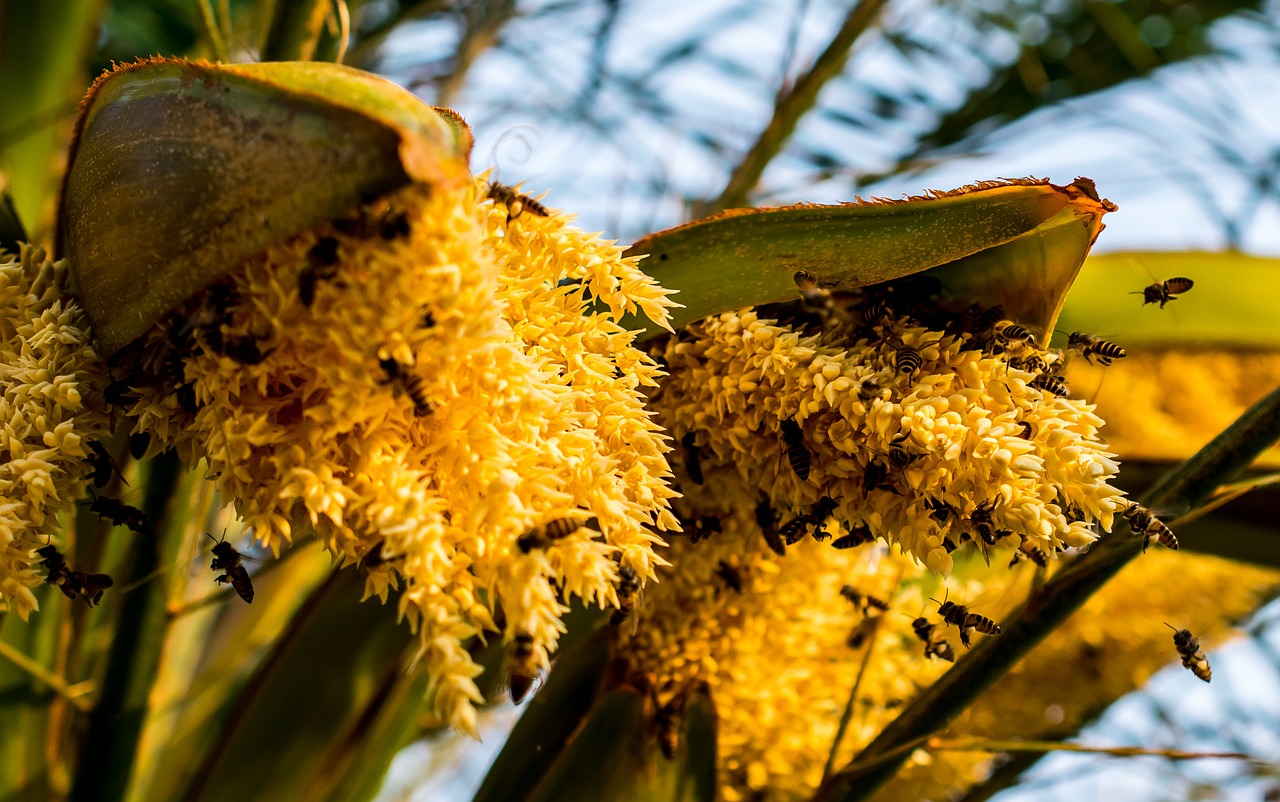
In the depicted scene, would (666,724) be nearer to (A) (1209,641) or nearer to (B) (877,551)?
(B) (877,551)

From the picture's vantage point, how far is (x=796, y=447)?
1183 mm

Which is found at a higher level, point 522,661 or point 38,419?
point 38,419

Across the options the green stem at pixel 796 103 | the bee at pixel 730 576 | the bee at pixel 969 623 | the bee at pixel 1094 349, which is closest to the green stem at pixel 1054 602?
the bee at pixel 969 623

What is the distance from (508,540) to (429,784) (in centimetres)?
228

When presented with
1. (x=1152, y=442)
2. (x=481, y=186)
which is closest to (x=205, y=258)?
(x=481, y=186)

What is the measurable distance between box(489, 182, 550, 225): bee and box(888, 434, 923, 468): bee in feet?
1.44

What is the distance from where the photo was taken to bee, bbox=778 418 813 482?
118 cm

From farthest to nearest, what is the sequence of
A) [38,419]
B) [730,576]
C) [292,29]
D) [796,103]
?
[796,103] → [292,29] → [730,576] → [38,419]

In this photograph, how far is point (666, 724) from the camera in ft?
5.07

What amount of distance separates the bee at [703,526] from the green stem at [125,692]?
0.85 metres

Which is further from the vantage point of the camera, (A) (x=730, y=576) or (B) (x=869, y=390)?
(A) (x=730, y=576)

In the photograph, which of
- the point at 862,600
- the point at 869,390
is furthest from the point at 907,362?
the point at 862,600

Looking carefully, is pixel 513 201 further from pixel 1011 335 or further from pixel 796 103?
pixel 796 103

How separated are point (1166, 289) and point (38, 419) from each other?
158 centimetres
